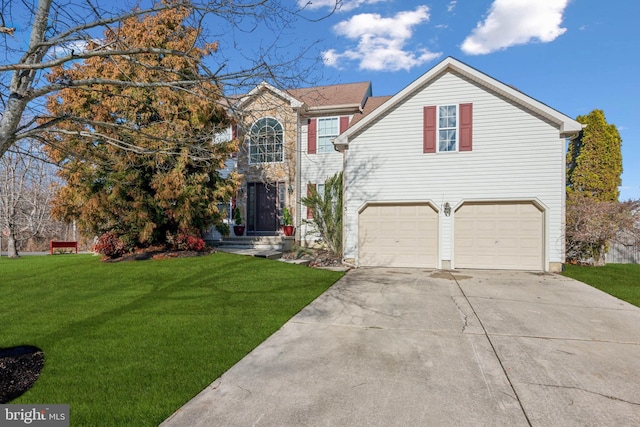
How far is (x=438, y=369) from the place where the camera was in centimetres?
358

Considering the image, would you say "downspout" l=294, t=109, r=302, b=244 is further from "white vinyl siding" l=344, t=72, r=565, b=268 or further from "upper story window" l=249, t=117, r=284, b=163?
"white vinyl siding" l=344, t=72, r=565, b=268

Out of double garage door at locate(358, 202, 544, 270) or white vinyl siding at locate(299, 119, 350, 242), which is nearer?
double garage door at locate(358, 202, 544, 270)

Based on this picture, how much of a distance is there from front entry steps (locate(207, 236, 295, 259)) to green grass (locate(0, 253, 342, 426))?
3.77 metres

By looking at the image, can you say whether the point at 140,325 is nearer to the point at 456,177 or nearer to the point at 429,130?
the point at 456,177

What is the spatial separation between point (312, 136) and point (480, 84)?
718 cm

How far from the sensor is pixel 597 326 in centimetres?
509

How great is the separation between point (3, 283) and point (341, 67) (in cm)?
1011

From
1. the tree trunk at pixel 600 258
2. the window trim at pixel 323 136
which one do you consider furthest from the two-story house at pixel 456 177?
the window trim at pixel 323 136

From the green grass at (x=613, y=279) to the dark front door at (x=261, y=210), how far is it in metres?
11.3

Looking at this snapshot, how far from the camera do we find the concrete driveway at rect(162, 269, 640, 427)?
2.76 meters

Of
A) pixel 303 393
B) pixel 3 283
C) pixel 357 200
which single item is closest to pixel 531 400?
pixel 303 393

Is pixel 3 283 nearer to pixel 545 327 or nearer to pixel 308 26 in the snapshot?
pixel 308 26

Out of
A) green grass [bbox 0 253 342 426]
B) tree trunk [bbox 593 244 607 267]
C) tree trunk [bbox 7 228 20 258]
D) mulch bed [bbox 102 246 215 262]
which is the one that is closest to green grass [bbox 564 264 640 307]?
tree trunk [bbox 593 244 607 267]

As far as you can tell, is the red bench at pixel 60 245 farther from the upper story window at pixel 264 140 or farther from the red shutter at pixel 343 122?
→ the red shutter at pixel 343 122
